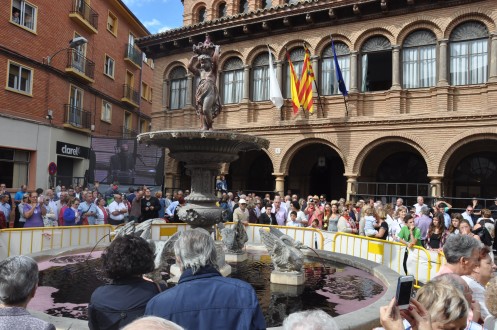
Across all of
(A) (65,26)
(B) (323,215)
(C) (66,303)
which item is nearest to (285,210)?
(B) (323,215)

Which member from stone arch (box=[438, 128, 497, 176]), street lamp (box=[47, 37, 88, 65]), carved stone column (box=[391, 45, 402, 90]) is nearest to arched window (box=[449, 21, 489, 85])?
carved stone column (box=[391, 45, 402, 90])

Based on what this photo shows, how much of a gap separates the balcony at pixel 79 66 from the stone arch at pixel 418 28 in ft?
57.3

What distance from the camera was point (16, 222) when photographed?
437 inches

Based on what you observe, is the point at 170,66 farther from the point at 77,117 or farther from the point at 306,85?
the point at 306,85

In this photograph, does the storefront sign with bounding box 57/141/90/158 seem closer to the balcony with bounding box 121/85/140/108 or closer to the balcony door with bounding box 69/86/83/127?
the balcony door with bounding box 69/86/83/127

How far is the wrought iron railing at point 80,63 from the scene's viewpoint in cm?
2539

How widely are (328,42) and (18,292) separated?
64.6 feet

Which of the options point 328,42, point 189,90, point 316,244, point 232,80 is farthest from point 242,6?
point 316,244

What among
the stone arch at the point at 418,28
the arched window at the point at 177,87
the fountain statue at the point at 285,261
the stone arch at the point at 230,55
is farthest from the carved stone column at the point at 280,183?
the fountain statue at the point at 285,261

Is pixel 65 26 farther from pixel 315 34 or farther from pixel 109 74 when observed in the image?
pixel 315 34

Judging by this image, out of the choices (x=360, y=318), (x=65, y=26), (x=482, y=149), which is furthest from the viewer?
(x=65, y=26)

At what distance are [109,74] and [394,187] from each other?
20768mm

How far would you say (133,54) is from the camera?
3397 centimetres

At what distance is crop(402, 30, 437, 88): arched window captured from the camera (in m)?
18.5
